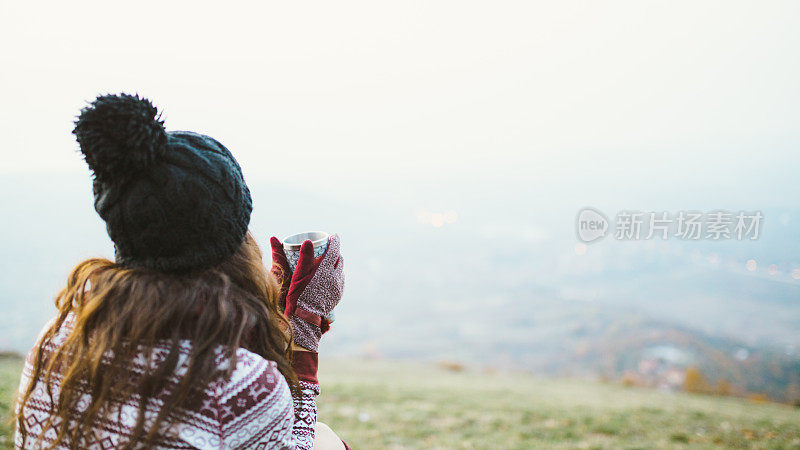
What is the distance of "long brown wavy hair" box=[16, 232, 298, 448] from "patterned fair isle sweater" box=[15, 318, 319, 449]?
17 millimetres

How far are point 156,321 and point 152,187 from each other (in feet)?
1.06

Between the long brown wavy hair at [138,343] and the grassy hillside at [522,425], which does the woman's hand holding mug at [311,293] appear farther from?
the grassy hillside at [522,425]

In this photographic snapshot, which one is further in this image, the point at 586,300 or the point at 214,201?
the point at 586,300

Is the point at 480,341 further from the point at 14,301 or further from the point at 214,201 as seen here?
the point at 214,201

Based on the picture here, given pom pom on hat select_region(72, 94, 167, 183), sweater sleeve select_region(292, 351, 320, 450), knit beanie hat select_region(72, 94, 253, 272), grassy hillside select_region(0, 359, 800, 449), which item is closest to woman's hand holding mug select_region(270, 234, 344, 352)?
sweater sleeve select_region(292, 351, 320, 450)

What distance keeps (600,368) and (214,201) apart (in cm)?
6175

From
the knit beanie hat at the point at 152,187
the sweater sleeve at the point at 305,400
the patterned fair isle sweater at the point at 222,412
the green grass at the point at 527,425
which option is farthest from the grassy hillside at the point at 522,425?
the knit beanie hat at the point at 152,187

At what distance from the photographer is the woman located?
3.84ft

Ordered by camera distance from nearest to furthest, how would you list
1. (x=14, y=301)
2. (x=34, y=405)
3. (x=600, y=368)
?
(x=34, y=405) < (x=600, y=368) < (x=14, y=301)

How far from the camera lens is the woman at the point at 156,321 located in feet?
3.84

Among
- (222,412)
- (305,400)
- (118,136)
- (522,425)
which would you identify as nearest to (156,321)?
(222,412)

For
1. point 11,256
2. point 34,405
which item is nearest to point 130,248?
point 34,405

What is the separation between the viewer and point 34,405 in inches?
52.1

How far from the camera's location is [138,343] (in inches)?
47.0
